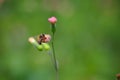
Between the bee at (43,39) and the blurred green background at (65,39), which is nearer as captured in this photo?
the bee at (43,39)

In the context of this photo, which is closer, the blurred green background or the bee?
the bee

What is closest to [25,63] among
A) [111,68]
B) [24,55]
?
[24,55]

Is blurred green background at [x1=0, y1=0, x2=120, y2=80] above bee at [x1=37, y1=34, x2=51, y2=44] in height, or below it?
below

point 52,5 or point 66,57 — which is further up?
point 52,5

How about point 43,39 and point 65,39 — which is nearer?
point 43,39

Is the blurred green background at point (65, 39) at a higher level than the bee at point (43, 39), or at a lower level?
lower

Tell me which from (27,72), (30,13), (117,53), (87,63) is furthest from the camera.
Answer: (30,13)

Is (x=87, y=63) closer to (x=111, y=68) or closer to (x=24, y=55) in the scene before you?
(x=111, y=68)

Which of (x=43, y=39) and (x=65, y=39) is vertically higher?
(x=43, y=39)
